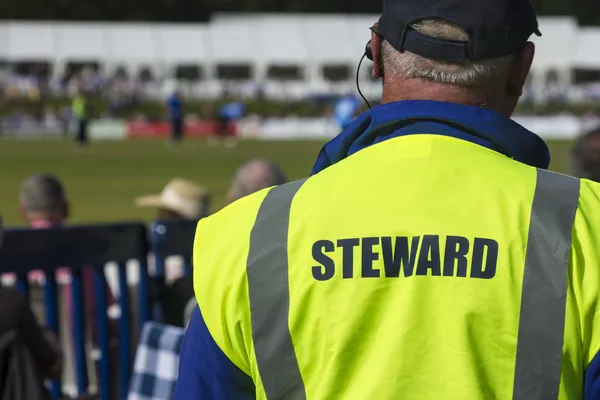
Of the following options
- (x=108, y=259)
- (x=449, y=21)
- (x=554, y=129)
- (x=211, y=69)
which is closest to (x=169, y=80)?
(x=211, y=69)

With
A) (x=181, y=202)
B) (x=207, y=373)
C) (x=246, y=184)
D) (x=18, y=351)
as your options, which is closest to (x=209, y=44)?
(x=181, y=202)

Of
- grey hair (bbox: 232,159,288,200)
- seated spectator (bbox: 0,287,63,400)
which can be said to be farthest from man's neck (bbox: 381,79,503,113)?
grey hair (bbox: 232,159,288,200)

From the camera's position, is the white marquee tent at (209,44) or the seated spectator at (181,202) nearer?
the seated spectator at (181,202)

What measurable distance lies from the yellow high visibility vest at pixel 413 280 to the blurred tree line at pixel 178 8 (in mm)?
78757

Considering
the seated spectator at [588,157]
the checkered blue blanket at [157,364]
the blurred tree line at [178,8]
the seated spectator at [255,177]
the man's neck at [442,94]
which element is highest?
the blurred tree line at [178,8]

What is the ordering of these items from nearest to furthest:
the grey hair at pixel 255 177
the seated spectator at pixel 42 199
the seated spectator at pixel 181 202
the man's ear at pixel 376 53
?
the man's ear at pixel 376 53, the grey hair at pixel 255 177, the seated spectator at pixel 42 199, the seated spectator at pixel 181 202

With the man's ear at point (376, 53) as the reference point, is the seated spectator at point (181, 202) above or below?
below

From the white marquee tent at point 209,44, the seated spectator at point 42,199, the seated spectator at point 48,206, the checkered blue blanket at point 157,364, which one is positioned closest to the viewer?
the checkered blue blanket at point 157,364

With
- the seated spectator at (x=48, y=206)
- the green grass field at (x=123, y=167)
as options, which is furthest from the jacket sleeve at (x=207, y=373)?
the green grass field at (x=123, y=167)

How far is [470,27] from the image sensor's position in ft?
6.59

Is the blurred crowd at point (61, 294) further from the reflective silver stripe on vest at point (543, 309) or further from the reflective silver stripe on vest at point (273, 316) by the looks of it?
the reflective silver stripe on vest at point (543, 309)

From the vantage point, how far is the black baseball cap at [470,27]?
201cm

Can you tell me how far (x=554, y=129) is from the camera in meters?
46.1

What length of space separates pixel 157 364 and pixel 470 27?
3.33 meters
